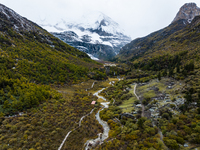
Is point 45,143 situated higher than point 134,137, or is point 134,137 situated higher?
point 45,143

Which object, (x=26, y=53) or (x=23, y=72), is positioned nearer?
(x=23, y=72)

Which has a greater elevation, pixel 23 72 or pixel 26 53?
pixel 26 53

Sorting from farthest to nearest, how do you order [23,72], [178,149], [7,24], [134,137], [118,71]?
[118,71]
[7,24]
[23,72]
[134,137]
[178,149]

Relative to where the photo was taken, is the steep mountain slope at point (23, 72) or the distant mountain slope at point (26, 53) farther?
the distant mountain slope at point (26, 53)

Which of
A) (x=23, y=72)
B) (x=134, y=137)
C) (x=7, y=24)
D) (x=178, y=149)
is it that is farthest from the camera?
(x=7, y=24)

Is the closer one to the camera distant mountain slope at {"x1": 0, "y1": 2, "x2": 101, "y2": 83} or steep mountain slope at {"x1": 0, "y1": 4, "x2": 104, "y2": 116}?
steep mountain slope at {"x1": 0, "y1": 4, "x2": 104, "y2": 116}

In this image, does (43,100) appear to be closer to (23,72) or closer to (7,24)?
(23,72)

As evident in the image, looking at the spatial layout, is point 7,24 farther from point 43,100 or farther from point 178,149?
point 178,149

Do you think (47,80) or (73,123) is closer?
(73,123)

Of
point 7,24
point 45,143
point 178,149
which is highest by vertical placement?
point 7,24

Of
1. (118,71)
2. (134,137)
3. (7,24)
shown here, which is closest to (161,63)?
(118,71)
